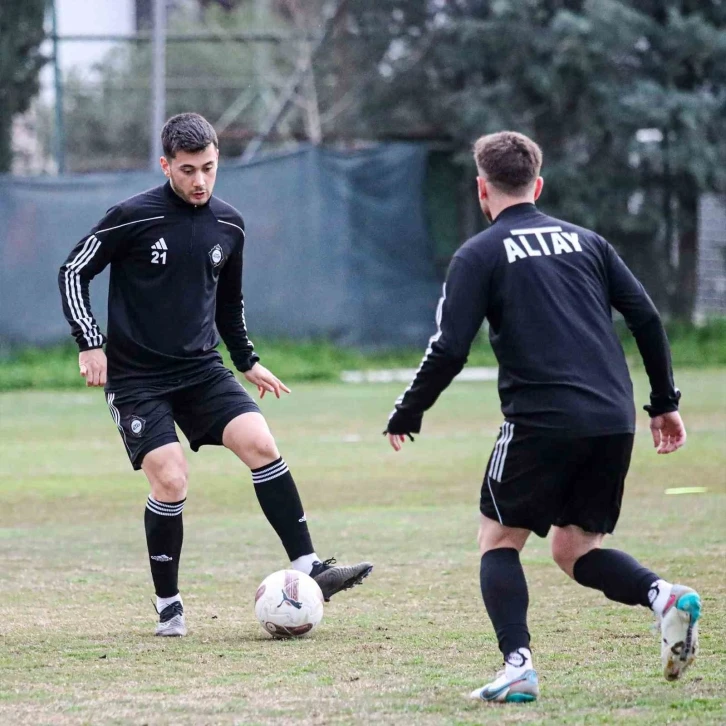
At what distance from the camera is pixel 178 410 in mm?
5875

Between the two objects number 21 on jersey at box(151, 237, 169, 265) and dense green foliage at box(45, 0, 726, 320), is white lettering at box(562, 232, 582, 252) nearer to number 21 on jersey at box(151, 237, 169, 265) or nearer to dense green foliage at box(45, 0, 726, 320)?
number 21 on jersey at box(151, 237, 169, 265)

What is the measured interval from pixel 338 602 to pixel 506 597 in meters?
2.14

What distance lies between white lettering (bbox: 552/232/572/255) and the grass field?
4.51 feet

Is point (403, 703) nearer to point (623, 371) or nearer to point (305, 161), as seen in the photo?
point (623, 371)

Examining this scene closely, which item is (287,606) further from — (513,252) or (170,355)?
(513,252)

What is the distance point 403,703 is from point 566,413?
101 centimetres

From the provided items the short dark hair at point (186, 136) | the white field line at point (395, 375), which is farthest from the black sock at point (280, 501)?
the white field line at point (395, 375)

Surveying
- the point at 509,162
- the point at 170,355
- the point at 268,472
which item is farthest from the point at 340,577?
the point at 509,162

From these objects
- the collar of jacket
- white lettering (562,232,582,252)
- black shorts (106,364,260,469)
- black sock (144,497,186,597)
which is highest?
the collar of jacket

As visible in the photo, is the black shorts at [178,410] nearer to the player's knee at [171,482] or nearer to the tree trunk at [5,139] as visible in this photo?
the player's knee at [171,482]

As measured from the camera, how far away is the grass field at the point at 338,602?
429cm

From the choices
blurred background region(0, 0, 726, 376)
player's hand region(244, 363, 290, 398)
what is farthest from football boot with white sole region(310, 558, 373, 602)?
blurred background region(0, 0, 726, 376)

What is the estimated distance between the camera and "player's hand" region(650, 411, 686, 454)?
184 inches

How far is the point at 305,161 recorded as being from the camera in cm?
1953
